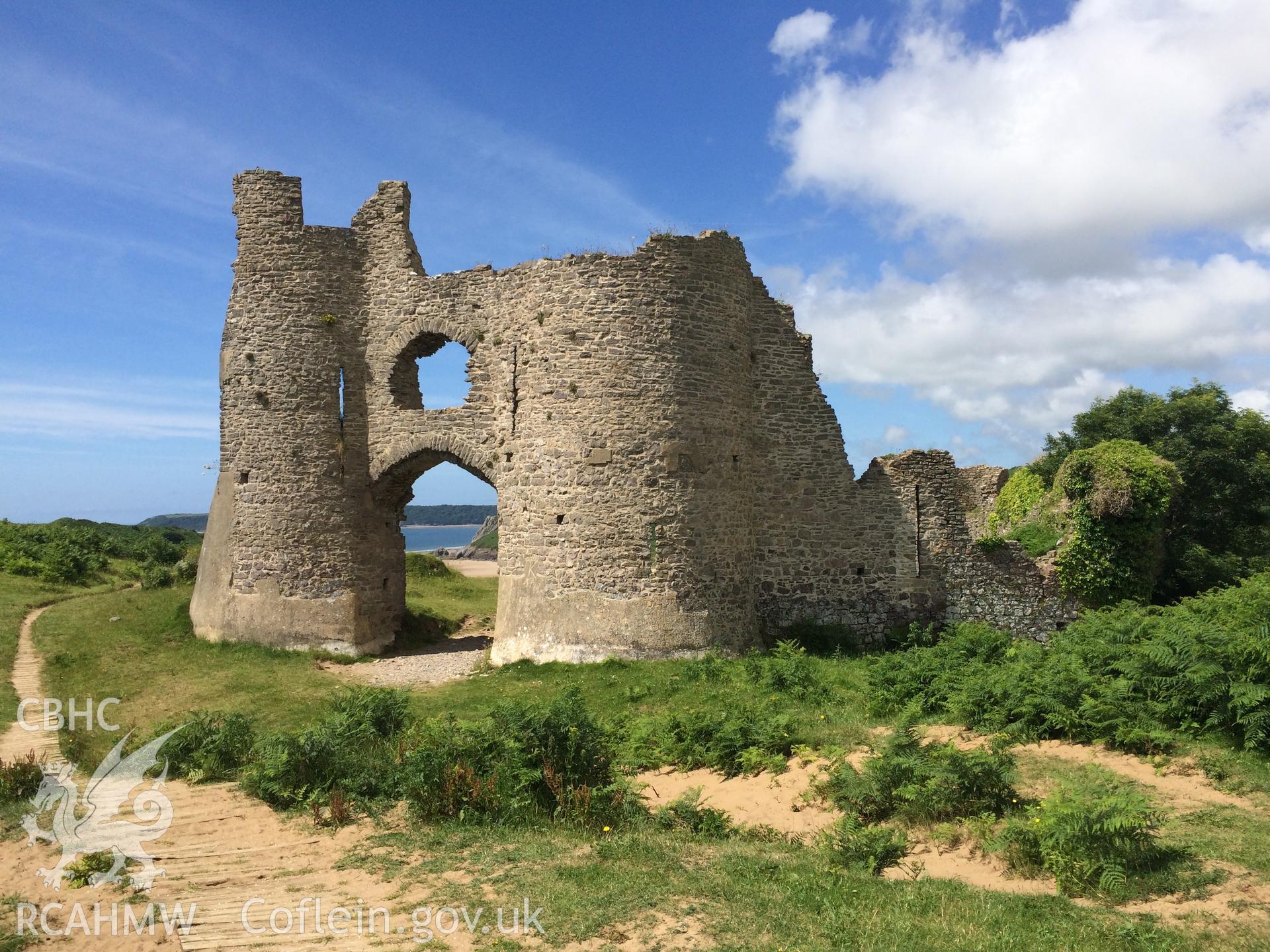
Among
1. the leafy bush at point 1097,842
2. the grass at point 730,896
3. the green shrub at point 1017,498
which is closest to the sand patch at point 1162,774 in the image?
the leafy bush at point 1097,842

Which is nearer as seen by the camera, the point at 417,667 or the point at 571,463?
the point at 571,463

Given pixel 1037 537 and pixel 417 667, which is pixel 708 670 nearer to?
pixel 417 667

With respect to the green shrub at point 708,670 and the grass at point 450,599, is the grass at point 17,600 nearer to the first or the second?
the grass at point 450,599

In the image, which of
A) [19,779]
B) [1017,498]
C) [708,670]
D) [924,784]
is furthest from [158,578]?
[1017,498]

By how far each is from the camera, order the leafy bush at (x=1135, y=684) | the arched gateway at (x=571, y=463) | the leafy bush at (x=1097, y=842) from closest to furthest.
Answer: the leafy bush at (x=1097, y=842), the leafy bush at (x=1135, y=684), the arched gateway at (x=571, y=463)

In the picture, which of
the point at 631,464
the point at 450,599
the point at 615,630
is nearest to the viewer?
the point at 615,630

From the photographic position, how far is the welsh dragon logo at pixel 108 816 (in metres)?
7.79

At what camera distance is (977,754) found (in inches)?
324

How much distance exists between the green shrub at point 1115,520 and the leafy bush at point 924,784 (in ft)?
31.4

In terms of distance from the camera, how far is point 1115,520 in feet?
55.0

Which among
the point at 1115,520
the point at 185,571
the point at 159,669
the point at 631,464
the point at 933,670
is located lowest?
the point at 159,669

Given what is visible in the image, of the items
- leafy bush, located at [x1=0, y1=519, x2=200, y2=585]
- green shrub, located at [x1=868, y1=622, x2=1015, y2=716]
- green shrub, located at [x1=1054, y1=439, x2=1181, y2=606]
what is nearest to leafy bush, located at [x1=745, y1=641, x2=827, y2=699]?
green shrub, located at [x1=868, y1=622, x2=1015, y2=716]

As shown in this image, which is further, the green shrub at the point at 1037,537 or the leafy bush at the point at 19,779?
the green shrub at the point at 1037,537

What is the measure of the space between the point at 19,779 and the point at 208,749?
1938 millimetres
